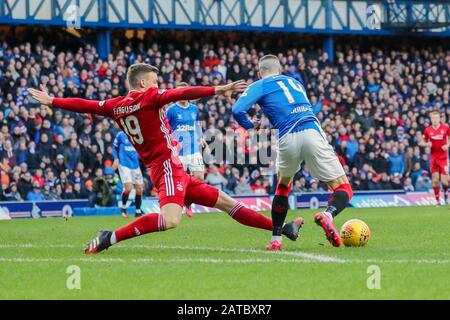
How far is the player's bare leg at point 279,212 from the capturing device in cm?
1182

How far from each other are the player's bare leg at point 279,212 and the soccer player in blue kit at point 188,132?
8.41 m

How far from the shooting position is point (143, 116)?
1144 centimetres

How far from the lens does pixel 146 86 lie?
11602mm

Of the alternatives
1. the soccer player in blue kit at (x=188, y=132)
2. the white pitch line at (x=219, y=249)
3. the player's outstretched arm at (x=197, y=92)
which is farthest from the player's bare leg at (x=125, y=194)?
the player's outstretched arm at (x=197, y=92)

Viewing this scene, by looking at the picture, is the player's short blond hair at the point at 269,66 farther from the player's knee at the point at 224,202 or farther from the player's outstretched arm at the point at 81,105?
the player's outstretched arm at the point at 81,105

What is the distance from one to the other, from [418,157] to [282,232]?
73.4 ft

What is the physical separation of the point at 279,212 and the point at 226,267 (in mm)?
2454

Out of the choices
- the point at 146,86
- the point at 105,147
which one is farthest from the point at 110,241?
the point at 105,147

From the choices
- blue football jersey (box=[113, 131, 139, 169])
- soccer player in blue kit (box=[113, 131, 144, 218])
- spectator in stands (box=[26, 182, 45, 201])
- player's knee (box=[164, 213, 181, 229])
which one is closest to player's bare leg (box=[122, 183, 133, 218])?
soccer player in blue kit (box=[113, 131, 144, 218])

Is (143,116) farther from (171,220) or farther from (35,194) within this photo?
(35,194)

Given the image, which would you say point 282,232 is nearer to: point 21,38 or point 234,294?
point 234,294

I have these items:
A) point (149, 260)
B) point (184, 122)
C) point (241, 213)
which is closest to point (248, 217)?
point (241, 213)

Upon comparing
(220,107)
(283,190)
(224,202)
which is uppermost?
(220,107)

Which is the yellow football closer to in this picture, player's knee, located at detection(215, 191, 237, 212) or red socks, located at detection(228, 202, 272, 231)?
red socks, located at detection(228, 202, 272, 231)
